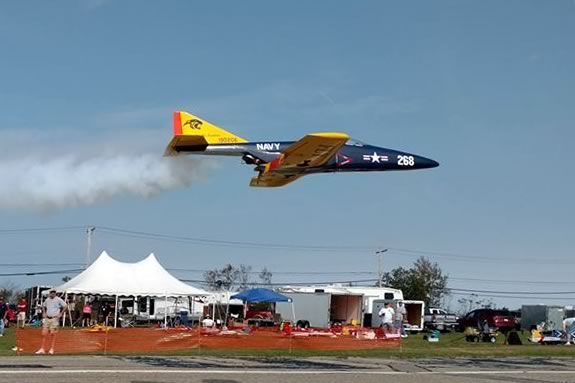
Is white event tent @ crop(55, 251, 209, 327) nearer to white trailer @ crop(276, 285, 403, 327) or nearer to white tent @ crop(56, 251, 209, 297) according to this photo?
white tent @ crop(56, 251, 209, 297)

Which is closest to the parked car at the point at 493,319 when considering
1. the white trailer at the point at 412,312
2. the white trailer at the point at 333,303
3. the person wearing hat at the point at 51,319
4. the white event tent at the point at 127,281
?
the white trailer at the point at 412,312

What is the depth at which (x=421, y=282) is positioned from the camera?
10144 centimetres

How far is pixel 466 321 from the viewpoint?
5131cm

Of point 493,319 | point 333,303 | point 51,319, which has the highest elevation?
point 51,319

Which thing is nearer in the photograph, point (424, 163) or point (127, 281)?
point (424, 163)

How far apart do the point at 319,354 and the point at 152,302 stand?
35066 mm

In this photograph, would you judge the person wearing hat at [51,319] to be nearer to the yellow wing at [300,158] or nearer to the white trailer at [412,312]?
the yellow wing at [300,158]

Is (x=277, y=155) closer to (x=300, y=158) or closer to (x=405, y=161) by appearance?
(x=300, y=158)

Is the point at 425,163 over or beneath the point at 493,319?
over

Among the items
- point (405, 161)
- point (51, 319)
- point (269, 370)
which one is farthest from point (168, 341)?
point (405, 161)

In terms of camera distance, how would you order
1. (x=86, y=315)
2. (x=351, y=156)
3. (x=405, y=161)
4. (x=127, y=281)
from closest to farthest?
(x=351, y=156), (x=405, y=161), (x=127, y=281), (x=86, y=315)

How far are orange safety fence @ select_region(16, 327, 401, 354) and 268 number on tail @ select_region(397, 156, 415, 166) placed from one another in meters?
6.20

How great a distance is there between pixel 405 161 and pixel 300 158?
473 cm

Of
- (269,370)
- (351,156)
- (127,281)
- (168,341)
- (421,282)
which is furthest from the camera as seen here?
(421,282)
